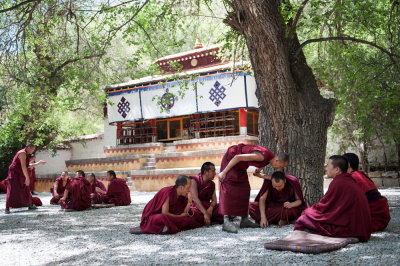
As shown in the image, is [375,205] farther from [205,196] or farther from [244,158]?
[205,196]

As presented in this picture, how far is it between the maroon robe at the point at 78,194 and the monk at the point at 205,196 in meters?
3.30

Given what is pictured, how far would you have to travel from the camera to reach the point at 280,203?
5270 mm

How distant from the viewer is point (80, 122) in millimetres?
21406

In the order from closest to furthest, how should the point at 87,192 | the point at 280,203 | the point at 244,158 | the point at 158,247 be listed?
1. the point at 158,247
2. the point at 244,158
3. the point at 280,203
4. the point at 87,192

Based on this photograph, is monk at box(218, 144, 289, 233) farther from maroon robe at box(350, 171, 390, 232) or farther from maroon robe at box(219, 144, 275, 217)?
maroon robe at box(350, 171, 390, 232)

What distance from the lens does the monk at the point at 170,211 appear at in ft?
15.3

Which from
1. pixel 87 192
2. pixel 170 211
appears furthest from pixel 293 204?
pixel 87 192

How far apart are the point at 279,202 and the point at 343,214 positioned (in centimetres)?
155

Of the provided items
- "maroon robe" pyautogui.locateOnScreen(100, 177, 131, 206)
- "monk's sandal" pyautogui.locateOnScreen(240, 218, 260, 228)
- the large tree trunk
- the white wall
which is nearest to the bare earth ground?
"monk's sandal" pyautogui.locateOnScreen(240, 218, 260, 228)

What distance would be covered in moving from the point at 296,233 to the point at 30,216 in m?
5.19

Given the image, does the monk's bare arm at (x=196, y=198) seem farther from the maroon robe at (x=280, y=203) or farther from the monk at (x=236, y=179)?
the maroon robe at (x=280, y=203)

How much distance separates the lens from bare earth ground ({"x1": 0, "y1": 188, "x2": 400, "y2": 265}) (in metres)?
3.25

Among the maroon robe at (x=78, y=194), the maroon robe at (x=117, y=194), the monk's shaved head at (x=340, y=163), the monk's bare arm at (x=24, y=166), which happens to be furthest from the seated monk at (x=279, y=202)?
the monk's bare arm at (x=24, y=166)

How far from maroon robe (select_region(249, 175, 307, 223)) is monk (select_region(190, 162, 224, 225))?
53cm
